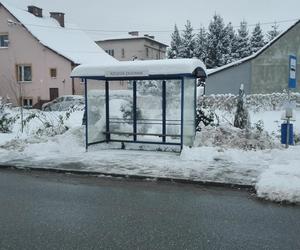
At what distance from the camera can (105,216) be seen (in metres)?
6.24

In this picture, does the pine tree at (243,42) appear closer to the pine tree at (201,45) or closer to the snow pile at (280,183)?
the pine tree at (201,45)

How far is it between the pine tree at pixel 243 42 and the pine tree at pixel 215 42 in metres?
2.49

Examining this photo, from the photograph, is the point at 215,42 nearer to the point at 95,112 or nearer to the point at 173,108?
the point at 173,108

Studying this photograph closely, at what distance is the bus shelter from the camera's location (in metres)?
11.2

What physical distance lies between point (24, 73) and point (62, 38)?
5.30m

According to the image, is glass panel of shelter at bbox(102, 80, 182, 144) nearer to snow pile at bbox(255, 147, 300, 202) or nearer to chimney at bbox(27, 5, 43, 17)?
snow pile at bbox(255, 147, 300, 202)

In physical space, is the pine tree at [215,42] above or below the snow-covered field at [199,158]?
above

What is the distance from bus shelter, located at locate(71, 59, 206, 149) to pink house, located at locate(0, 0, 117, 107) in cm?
2265

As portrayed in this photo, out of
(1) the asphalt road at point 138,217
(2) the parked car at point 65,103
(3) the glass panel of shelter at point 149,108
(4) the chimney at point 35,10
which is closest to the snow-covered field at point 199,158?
(1) the asphalt road at point 138,217

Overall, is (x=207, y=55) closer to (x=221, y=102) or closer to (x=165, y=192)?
(x=221, y=102)

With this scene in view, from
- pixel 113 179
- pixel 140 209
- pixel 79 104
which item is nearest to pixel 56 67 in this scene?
pixel 79 104

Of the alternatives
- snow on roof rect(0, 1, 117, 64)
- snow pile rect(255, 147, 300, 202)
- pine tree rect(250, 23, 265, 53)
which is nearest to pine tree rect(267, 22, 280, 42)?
pine tree rect(250, 23, 265, 53)

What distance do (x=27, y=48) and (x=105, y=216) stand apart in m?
32.7

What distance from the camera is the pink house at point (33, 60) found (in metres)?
35.2
